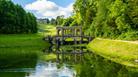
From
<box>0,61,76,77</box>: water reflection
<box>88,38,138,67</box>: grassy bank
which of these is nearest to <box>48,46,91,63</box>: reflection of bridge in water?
<box>88,38,138,67</box>: grassy bank

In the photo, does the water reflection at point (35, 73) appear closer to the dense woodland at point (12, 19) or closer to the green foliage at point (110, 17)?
the green foliage at point (110, 17)

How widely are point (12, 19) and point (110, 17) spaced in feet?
192

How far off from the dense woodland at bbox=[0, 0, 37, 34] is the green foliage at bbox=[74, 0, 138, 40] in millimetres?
28977

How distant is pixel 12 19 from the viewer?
473 ft

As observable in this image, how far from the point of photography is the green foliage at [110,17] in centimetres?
8544

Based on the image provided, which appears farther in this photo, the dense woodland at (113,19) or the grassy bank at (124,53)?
the dense woodland at (113,19)

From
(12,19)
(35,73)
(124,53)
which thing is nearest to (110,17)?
(124,53)

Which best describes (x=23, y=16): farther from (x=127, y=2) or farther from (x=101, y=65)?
(x=101, y=65)

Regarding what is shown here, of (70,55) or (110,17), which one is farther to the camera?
(110,17)

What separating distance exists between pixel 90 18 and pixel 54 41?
14.8m

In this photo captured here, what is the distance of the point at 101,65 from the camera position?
5622 cm

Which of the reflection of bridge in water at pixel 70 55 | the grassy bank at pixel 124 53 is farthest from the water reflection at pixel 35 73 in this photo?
the reflection of bridge in water at pixel 70 55

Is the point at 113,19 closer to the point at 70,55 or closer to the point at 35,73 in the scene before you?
the point at 70,55

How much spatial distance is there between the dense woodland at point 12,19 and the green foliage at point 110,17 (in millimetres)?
28977
